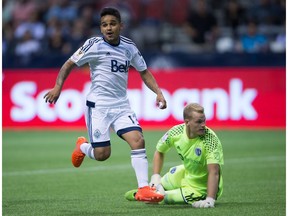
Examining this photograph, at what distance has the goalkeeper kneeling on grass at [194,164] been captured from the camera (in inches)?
337

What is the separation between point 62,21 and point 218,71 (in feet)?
17.7

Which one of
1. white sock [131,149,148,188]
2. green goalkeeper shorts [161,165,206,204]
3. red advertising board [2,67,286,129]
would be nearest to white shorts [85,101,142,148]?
white sock [131,149,148,188]

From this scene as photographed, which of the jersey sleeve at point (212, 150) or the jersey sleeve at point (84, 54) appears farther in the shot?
the jersey sleeve at point (84, 54)

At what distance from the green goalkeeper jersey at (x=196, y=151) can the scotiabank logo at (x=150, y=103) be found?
10.9m

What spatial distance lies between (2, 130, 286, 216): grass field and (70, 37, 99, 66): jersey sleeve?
1492 mm

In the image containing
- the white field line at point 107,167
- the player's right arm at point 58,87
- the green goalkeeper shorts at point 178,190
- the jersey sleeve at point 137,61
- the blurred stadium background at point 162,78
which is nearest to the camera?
the player's right arm at point 58,87

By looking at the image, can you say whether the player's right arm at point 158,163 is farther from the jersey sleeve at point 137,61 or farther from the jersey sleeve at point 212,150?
the jersey sleeve at point 137,61

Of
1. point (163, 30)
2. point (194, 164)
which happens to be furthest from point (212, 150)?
point (163, 30)

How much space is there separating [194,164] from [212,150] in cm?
30

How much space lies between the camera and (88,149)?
9602 mm

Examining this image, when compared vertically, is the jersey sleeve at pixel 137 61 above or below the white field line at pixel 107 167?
above

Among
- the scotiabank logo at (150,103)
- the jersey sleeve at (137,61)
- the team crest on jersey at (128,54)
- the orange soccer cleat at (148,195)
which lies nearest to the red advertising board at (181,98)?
the scotiabank logo at (150,103)

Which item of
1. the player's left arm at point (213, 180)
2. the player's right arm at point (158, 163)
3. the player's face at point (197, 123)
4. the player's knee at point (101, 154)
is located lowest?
the player's left arm at point (213, 180)

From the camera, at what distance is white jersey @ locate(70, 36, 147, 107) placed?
30.0ft
